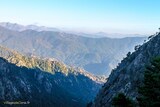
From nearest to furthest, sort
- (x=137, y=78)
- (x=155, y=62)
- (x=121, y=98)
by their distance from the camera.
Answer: (x=121, y=98) < (x=155, y=62) < (x=137, y=78)

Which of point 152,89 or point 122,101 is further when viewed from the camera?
point 152,89

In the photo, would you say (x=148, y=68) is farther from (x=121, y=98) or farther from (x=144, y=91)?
(x=121, y=98)

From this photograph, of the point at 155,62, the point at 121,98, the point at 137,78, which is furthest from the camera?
the point at 137,78

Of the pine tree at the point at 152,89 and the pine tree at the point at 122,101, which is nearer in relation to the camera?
the pine tree at the point at 122,101

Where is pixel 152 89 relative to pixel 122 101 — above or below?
above

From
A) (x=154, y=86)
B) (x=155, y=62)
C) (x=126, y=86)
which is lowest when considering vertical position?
(x=126, y=86)

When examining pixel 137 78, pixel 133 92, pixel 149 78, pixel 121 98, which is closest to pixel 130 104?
pixel 121 98

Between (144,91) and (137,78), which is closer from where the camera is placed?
(144,91)

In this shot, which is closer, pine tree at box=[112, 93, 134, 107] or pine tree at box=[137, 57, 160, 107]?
pine tree at box=[112, 93, 134, 107]
